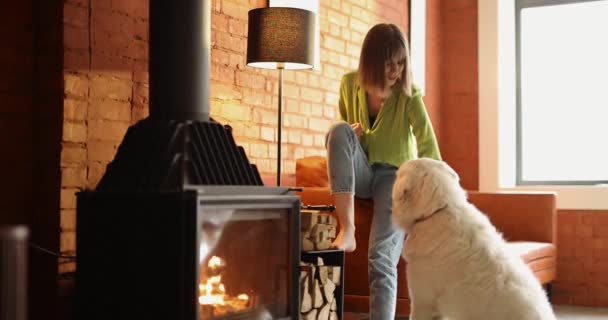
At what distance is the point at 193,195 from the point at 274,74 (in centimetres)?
195

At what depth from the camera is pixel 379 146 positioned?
343 centimetres

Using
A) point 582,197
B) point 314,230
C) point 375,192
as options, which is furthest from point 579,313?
point 314,230

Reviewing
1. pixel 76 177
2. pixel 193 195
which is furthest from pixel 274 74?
pixel 193 195

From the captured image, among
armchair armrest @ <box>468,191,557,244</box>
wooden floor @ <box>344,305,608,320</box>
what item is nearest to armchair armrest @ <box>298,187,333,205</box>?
armchair armrest @ <box>468,191,557,244</box>

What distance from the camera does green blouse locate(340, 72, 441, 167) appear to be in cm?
343

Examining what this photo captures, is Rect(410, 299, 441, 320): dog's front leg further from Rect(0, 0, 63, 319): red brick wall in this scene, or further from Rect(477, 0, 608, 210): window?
Rect(477, 0, 608, 210): window

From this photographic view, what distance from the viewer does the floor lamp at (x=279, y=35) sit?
3484mm

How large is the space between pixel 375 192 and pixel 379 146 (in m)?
0.20

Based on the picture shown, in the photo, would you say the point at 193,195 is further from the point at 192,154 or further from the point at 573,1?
the point at 573,1

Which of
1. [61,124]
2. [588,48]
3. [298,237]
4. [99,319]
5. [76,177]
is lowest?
[99,319]

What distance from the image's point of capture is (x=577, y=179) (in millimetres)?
6066

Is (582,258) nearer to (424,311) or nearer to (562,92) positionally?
(562,92)

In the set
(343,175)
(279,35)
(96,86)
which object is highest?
(279,35)

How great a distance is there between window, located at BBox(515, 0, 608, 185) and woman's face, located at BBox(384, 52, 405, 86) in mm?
3119
